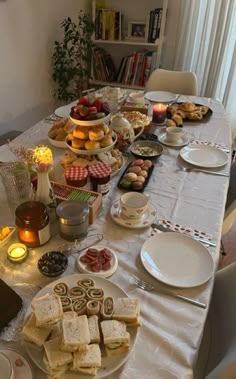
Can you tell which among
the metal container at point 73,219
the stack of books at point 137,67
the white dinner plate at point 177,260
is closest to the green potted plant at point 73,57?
the stack of books at point 137,67

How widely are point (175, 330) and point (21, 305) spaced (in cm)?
37

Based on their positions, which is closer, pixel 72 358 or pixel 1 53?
pixel 72 358

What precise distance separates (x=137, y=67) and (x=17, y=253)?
256cm

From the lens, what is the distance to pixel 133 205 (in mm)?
1043

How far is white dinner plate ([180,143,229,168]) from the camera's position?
4.59ft

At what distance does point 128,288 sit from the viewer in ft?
2.70

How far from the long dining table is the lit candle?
264 millimetres

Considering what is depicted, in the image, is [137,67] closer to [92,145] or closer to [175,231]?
[92,145]

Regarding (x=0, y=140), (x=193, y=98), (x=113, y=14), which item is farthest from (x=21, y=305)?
(x=113, y=14)

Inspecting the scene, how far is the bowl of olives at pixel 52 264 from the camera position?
830mm

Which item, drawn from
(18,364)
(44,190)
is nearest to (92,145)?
(44,190)

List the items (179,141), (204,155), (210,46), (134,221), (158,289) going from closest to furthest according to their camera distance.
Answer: (158,289) → (134,221) → (204,155) → (179,141) → (210,46)

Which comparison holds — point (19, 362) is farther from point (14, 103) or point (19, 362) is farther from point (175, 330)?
point (14, 103)

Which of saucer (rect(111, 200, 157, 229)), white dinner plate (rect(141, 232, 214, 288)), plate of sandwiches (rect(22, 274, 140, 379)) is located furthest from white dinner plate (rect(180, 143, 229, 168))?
plate of sandwiches (rect(22, 274, 140, 379))
